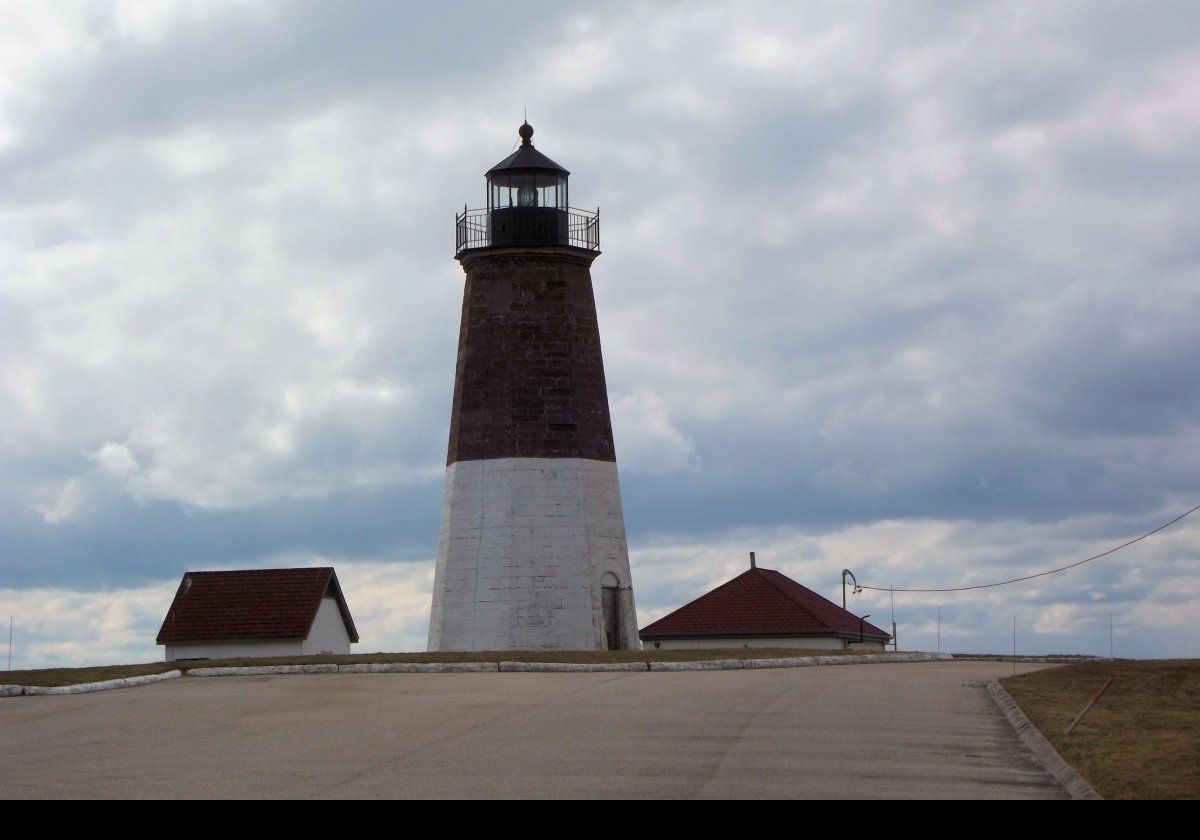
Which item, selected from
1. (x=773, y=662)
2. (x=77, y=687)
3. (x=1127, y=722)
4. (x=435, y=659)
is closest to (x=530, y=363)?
(x=435, y=659)

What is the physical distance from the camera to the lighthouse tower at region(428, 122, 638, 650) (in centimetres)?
3681

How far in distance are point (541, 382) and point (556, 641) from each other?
6.12m

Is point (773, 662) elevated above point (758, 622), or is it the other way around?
point (758, 622)

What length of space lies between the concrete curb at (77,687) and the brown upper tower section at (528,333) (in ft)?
34.6

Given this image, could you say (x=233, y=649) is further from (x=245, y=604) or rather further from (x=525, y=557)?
(x=525, y=557)

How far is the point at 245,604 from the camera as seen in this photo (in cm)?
4503

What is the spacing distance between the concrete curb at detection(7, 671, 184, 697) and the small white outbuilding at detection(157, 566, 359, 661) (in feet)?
44.2

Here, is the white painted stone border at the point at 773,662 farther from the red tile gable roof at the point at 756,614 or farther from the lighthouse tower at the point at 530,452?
the red tile gable roof at the point at 756,614

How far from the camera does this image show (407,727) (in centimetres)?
1914

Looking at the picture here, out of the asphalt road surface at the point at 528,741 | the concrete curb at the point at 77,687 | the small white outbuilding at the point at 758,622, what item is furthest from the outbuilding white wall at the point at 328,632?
the asphalt road surface at the point at 528,741

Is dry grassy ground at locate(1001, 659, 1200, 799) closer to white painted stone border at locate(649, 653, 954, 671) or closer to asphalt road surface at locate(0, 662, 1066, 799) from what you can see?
asphalt road surface at locate(0, 662, 1066, 799)

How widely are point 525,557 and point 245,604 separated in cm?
1178

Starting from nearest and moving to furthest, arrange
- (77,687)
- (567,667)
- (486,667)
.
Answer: (77,687)
(567,667)
(486,667)
